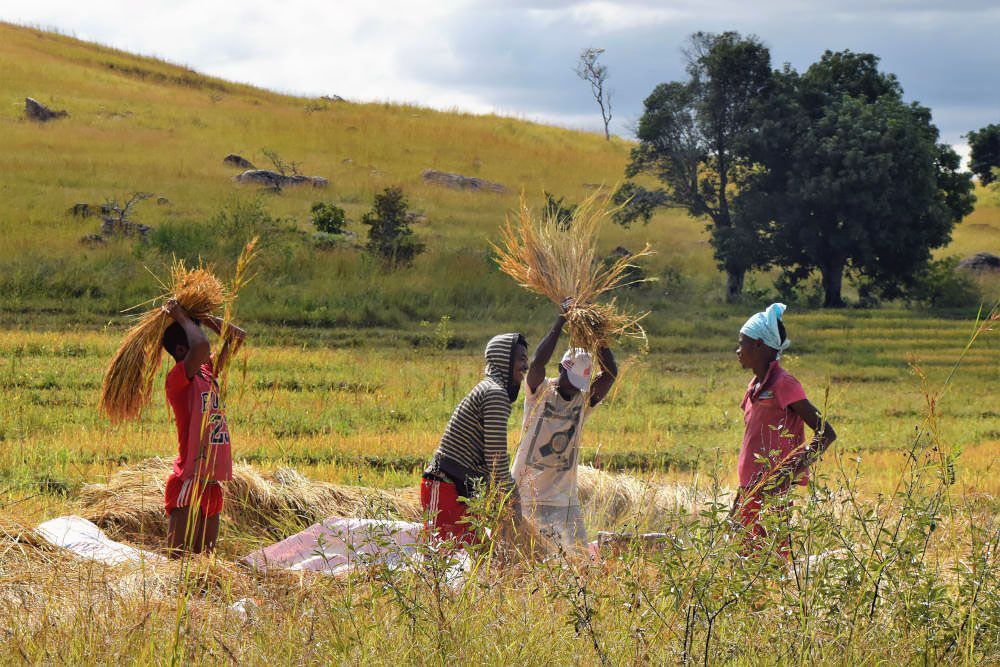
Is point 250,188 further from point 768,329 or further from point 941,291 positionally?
point 768,329

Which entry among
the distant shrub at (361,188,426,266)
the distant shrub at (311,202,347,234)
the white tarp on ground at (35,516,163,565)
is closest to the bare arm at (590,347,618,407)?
the white tarp on ground at (35,516,163,565)

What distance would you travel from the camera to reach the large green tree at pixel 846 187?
88.4 feet

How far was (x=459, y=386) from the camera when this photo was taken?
43.3 ft

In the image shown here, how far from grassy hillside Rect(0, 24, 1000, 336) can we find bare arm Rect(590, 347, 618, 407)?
774 cm

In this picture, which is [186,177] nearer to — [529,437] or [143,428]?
[143,428]

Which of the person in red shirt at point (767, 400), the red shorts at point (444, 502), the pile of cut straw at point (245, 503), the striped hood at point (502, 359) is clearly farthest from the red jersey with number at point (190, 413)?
the person in red shirt at point (767, 400)

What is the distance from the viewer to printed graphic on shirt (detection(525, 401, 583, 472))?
6000mm

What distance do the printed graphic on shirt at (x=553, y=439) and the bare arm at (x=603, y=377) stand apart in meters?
0.30

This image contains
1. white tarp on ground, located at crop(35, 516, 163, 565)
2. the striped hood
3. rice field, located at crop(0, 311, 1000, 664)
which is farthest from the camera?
the striped hood

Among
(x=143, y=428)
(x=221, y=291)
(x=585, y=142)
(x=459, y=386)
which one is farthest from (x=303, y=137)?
(x=221, y=291)

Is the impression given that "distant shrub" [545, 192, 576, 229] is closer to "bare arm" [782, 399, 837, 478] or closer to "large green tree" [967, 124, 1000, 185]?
"bare arm" [782, 399, 837, 478]

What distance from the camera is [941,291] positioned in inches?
1148

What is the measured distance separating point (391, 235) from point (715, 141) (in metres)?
9.99

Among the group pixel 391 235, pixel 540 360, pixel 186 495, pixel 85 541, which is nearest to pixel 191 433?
pixel 186 495
